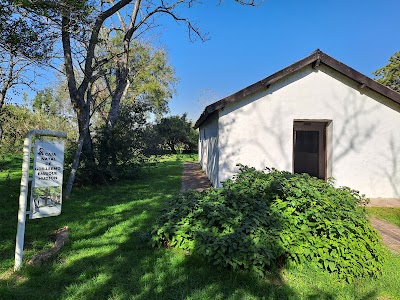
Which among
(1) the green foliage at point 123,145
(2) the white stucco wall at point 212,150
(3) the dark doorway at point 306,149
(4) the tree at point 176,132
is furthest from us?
(4) the tree at point 176,132

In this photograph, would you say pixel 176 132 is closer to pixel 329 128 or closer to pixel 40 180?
pixel 329 128

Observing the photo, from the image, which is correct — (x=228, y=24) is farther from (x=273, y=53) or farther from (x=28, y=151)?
(x=28, y=151)

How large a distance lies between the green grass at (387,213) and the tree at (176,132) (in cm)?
2122

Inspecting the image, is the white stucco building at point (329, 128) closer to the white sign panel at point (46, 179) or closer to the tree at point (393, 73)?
the white sign panel at point (46, 179)

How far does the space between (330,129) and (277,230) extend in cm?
612

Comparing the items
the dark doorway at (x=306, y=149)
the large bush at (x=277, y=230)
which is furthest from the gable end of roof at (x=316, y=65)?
the dark doorway at (x=306, y=149)

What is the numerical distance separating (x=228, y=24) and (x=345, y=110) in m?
6.93

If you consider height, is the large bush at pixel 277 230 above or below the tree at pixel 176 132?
below

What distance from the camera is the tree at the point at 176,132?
2745cm

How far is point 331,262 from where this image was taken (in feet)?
10.9

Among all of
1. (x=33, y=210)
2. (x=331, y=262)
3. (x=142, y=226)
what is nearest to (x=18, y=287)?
(x=33, y=210)

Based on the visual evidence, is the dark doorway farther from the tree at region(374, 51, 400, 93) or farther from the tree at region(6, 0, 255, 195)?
the tree at region(374, 51, 400, 93)

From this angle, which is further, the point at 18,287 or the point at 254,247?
the point at 254,247

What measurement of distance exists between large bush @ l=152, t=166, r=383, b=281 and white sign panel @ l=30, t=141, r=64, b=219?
4.88 feet
